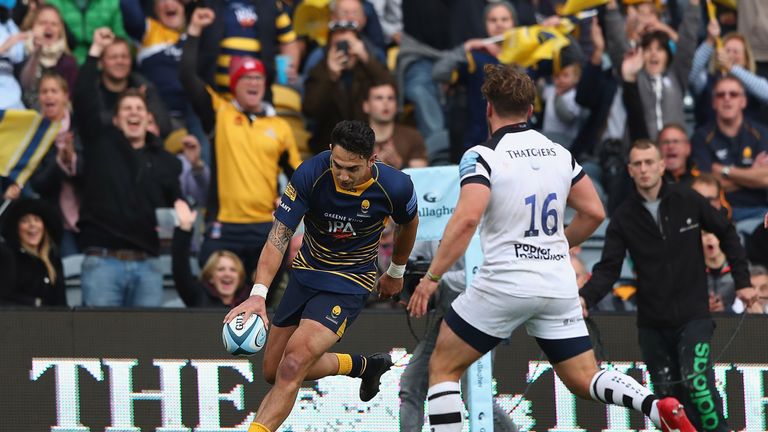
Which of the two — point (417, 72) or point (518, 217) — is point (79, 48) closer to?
point (417, 72)

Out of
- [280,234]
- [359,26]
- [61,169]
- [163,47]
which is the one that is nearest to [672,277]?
[280,234]

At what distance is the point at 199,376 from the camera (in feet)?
34.2

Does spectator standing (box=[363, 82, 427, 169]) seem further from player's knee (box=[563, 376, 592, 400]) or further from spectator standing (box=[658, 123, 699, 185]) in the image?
player's knee (box=[563, 376, 592, 400])

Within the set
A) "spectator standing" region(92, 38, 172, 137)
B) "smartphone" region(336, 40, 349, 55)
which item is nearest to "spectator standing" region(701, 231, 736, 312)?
"smartphone" region(336, 40, 349, 55)

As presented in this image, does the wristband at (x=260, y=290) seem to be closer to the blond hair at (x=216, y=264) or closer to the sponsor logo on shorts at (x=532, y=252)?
the sponsor logo on shorts at (x=532, y=252)

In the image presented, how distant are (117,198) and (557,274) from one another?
17.2 feet

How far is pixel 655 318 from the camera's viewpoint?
993 cm

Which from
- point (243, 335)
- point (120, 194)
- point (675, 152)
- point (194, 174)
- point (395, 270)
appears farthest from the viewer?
point (194, 174)

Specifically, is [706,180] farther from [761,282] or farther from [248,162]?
[248,162]

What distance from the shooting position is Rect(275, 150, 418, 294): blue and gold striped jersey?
8.28 m

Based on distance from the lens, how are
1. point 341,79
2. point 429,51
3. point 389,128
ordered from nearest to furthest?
point 389,128 < point 341,79 < point 429,51

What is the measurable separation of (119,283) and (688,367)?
4.76m

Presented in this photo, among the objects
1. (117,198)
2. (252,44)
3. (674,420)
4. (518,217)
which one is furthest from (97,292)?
→ (674,420)

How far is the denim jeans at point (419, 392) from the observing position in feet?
31.4
